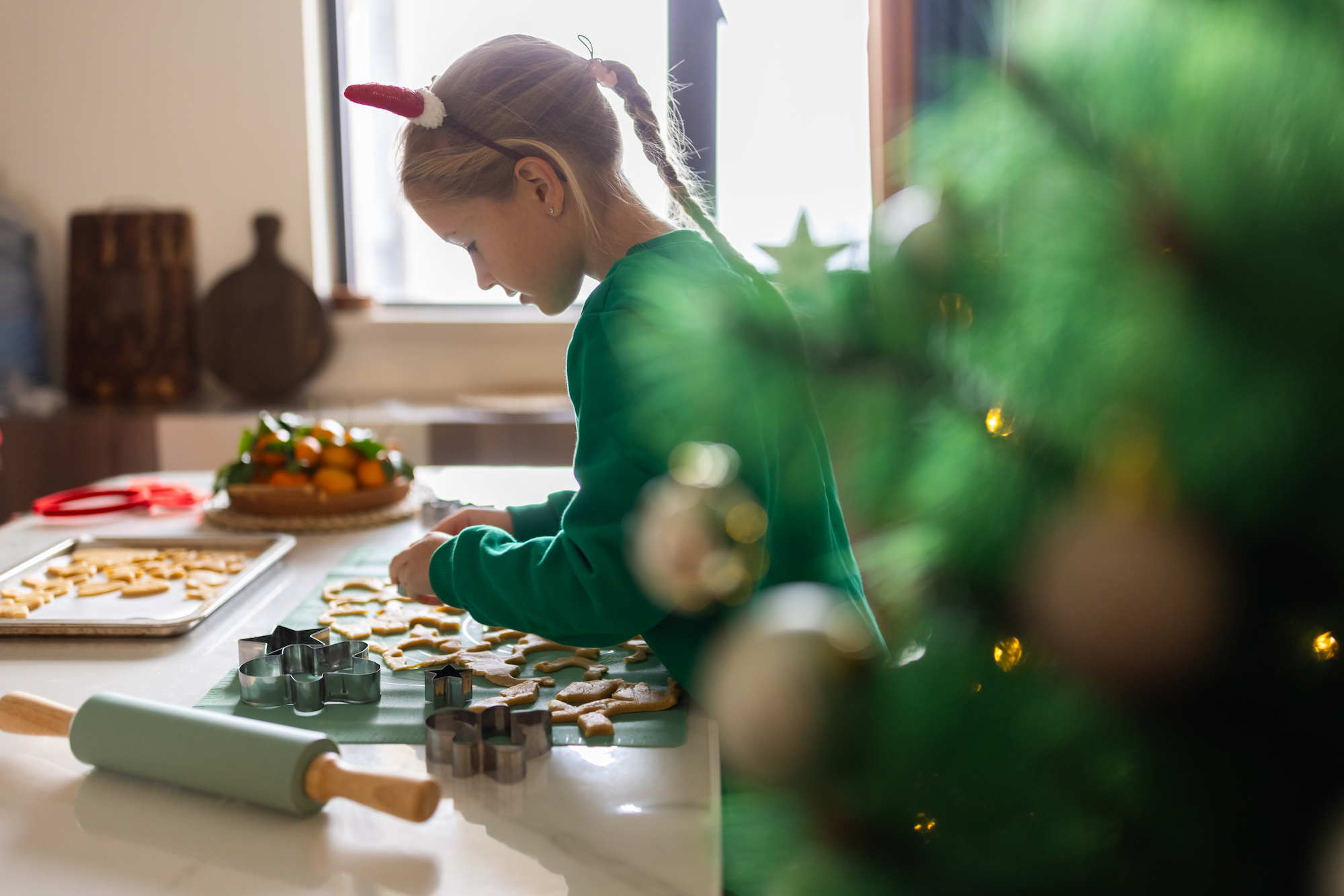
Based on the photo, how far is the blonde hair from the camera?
999mm

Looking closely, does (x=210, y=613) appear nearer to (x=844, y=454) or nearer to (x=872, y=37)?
(x=844, y=454)

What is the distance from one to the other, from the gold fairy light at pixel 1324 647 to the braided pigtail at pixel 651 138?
2.63ft

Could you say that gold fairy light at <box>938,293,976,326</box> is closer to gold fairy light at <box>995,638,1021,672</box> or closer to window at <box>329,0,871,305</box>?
gold fairy light at <box>995,638,1021,672</box>

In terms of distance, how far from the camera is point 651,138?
105 cm

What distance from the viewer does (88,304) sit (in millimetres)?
2932

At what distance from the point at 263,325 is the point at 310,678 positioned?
2.38 metres

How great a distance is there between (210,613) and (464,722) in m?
0.41

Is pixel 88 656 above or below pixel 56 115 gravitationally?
below

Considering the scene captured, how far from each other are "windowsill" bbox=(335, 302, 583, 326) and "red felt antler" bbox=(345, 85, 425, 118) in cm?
184

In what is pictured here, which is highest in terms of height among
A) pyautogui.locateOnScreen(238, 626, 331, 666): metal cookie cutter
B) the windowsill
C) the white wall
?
the white wall

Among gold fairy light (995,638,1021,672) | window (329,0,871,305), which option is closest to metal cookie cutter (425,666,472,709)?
gold fairy light (995,638,1021,672)

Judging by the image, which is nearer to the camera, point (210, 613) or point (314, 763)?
point (314, 763)

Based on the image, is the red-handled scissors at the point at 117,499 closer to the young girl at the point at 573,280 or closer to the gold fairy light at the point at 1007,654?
the young girl at the point at 573,280

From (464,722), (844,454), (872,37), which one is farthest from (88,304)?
(844,454)
